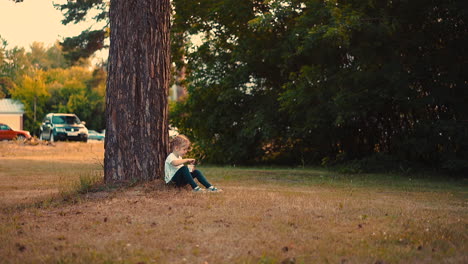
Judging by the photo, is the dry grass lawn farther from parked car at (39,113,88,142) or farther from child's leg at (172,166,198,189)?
parked car at (39,113,88,142)

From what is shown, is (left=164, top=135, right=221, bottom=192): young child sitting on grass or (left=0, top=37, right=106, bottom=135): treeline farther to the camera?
(left=0, top=37, right=106, bottom=135): treeline

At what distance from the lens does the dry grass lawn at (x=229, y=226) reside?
615cm

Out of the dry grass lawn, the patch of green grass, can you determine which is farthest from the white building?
the dry grass lawn

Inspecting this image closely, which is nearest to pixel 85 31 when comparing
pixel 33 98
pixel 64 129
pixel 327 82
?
pixel 64 129

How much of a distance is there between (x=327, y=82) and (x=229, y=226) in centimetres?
1117

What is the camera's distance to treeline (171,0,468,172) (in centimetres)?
1578

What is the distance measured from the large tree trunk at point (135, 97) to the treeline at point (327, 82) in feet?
18.7

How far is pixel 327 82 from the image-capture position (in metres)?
18.0

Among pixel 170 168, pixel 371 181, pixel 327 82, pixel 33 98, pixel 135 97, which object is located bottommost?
pixel 371 181

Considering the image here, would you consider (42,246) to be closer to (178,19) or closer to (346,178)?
(346,178)

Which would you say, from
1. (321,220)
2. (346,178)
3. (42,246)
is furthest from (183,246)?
(346,178)

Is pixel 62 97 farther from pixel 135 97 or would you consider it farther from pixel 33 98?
pixel 135 97

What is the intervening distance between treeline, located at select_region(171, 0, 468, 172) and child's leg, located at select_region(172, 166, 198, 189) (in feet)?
20.1

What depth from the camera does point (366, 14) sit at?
53.4 feet
